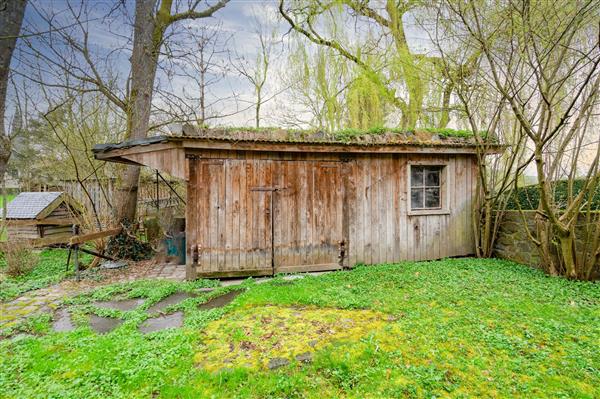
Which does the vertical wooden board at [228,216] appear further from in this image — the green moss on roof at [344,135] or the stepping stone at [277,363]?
the stepping stone at [277,363]

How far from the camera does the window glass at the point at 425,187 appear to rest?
21.1 feet

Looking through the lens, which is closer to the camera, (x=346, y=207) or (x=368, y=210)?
(x=346, y=207)

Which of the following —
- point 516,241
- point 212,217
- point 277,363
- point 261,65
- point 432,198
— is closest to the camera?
point 277,363

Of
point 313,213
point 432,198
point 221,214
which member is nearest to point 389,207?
point 432,198

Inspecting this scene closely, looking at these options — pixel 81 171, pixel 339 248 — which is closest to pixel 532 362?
pixel 339 248

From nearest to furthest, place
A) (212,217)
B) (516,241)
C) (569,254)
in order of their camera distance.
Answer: (569,254) → (212,217) → (516,241)

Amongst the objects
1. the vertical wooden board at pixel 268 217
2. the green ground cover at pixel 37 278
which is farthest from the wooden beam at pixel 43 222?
the vertical wooden board at pixel 268 217

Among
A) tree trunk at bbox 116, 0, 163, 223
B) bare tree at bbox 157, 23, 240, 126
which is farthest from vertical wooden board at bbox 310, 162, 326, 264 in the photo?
tree trunk at bbox 116, 0, 163, 223

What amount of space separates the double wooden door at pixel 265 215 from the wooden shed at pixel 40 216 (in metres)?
5.51

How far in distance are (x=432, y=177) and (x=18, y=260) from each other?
8.68 meters

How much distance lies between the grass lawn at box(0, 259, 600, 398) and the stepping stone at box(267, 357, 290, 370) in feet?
0.06

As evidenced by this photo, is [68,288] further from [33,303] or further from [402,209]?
[402,209]

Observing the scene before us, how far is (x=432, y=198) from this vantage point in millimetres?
6551

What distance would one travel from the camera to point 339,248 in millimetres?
5910
